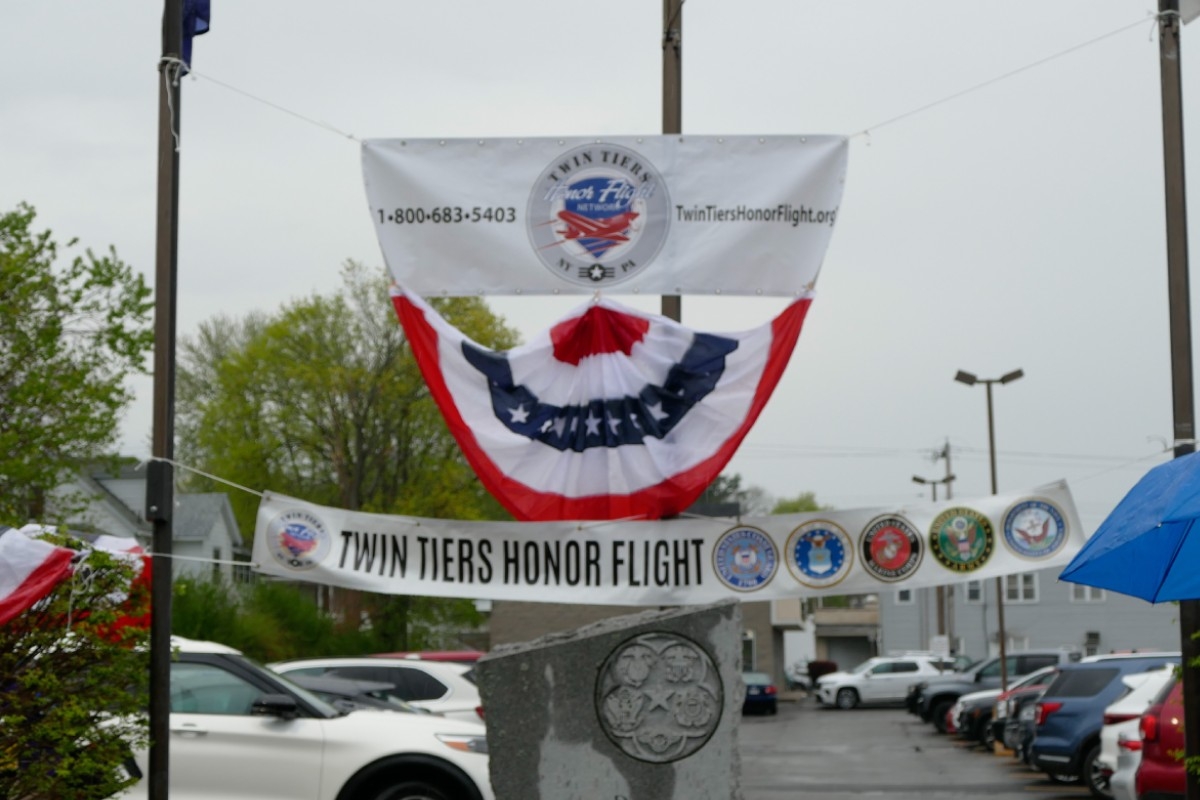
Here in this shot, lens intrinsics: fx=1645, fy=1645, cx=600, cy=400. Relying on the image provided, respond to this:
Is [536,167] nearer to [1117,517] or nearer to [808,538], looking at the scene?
[808,538]

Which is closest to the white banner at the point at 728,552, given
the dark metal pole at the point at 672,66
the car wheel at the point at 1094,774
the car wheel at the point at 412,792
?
the dark metal pole at the point at 672,66

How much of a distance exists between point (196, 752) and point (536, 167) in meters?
4.85

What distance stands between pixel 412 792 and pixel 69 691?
3.47 metres

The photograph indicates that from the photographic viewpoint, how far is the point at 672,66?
10.5 meters

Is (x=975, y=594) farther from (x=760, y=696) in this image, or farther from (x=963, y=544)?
(x=963, y=544)

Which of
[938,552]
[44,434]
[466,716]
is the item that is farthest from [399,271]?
[44,434]

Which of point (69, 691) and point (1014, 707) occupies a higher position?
point (69, 691)

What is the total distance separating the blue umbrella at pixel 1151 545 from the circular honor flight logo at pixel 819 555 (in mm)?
1399

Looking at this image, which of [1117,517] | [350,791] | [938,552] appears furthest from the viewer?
[350,791]

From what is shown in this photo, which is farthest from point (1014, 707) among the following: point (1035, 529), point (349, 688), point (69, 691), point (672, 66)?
point (69, 691)

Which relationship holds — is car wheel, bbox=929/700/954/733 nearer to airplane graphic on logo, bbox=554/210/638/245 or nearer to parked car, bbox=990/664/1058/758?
parked car, bbox=990/664/1058/758

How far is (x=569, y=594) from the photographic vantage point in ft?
31.3

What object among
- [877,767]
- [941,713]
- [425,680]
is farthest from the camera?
[941,713]

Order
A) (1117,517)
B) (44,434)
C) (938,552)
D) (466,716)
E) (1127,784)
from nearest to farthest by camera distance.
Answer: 1. (1117,517)
2. (938,552)
3. (1127,784)
4. (466,716)
5. (44,434)
